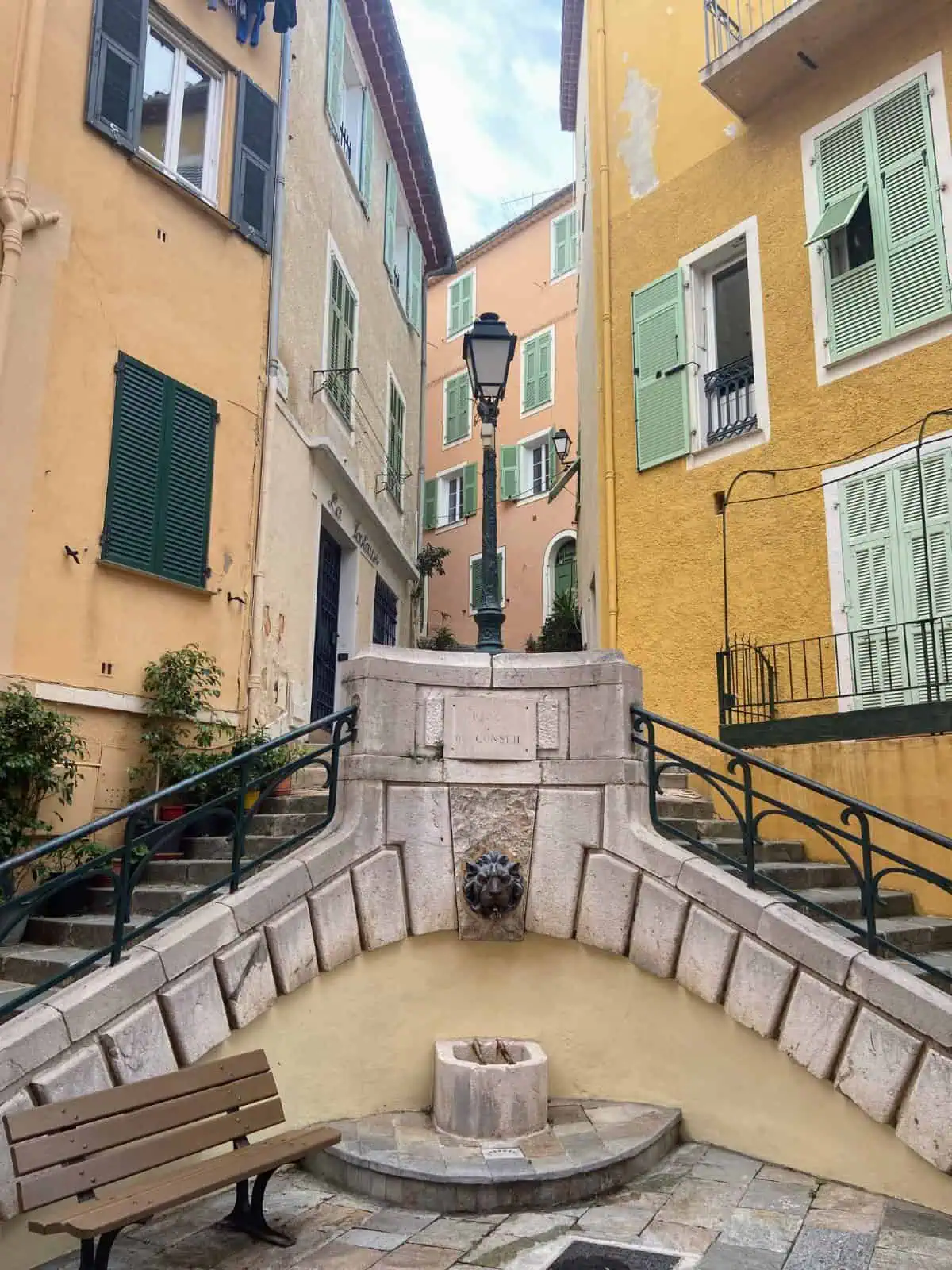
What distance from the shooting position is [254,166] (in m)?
8.93

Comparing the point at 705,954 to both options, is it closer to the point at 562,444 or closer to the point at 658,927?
the point at 658,927

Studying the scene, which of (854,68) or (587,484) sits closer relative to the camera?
(854,68)

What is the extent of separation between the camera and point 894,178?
26.4ft

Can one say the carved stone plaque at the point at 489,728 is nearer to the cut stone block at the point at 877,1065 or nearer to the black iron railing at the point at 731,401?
the cut stone block at the point at 877,1065

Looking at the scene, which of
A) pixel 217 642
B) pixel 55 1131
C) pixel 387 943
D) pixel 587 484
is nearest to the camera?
pixel 55 1131

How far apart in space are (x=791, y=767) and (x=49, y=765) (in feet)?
16.4

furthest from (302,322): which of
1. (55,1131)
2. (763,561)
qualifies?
(55,1131)

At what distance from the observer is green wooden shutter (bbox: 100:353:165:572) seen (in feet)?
23.6

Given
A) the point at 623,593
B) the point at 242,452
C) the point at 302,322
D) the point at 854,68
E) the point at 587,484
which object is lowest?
the point at 623,593

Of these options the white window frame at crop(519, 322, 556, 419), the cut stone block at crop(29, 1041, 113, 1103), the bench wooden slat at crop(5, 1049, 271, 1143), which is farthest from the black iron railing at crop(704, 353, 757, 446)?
the white window frame at crop(519, 322, 556, 419)

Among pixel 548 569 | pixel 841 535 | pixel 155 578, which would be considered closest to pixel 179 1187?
pixel 155 578

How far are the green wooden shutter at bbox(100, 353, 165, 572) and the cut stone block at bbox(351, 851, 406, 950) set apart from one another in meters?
3.30

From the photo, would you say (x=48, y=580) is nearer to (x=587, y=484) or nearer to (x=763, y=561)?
(x=763, y=561)

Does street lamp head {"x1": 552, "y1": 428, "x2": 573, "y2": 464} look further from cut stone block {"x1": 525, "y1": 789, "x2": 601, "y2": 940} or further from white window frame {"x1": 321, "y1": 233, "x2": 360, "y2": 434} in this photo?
cut stone block {"x1": 525, "y1": 789, "x2": 601, "y2": 940}
